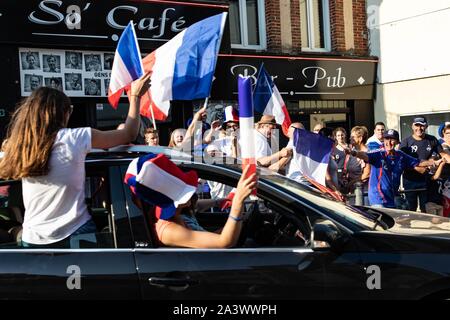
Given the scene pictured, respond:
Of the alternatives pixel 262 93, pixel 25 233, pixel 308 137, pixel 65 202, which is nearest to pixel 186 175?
pixel 65 202

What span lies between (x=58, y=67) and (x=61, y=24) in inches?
30.2

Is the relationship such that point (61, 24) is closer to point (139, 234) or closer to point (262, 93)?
point (262, 93)

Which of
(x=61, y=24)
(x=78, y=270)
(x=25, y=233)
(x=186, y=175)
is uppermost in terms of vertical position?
(x=61, y=24)

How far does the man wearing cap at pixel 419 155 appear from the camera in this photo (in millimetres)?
7995

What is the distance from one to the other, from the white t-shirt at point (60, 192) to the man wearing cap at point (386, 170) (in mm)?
4363

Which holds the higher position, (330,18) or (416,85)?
(330,18)

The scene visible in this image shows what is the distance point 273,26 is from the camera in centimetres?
1274

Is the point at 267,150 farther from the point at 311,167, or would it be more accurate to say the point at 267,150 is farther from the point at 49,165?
the point at 49,165

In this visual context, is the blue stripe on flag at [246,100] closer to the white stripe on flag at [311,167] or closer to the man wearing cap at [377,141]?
the white stripe on flag at [311,167]

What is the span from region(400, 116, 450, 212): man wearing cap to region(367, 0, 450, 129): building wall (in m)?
5.35

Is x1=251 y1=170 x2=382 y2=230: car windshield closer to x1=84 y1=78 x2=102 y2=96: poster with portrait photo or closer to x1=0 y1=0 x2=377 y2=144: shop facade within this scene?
x1=0 y1=0 x2=377 y2=144: shop facade

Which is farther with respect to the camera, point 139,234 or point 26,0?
point 26,0

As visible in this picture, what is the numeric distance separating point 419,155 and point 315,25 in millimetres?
6579

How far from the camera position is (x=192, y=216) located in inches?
135
